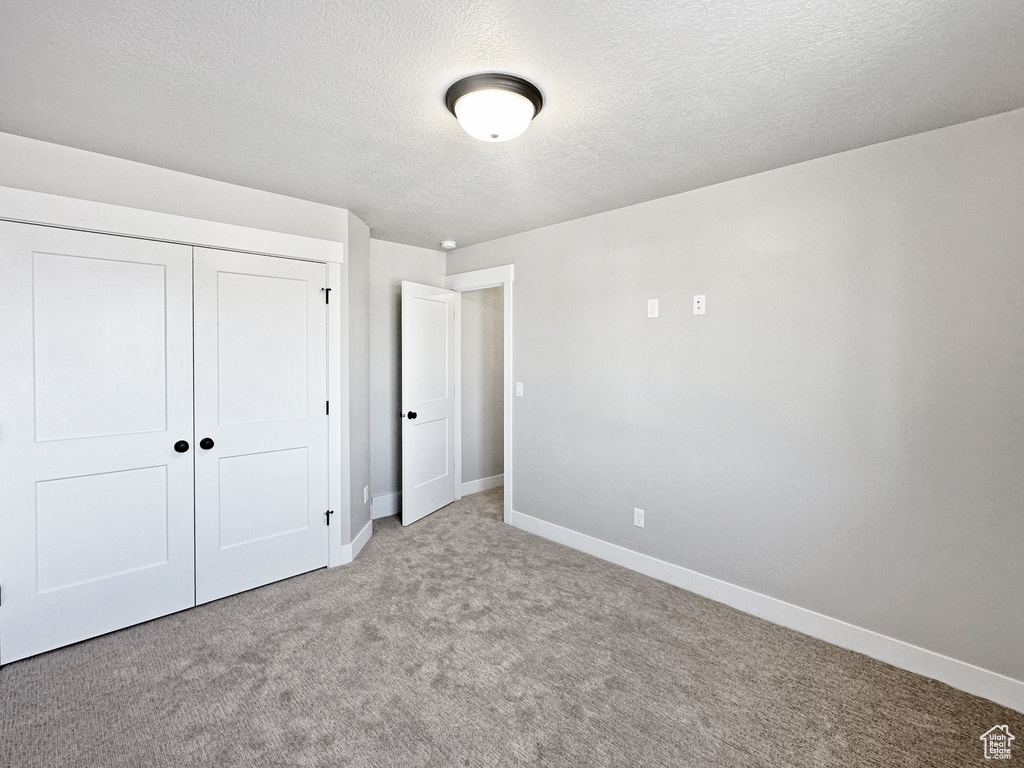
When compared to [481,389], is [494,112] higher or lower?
higher

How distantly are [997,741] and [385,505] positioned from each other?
13.0 feet

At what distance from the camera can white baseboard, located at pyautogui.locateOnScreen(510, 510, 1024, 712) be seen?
6.65 feet

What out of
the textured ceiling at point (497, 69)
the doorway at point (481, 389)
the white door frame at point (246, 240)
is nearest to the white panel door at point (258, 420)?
the white door frame at point (246, 240)

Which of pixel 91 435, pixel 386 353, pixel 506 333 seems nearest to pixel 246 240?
pixel 91 435

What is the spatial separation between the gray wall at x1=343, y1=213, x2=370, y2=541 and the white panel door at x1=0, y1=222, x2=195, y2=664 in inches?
39.0

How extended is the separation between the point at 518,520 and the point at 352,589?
1.54 meters

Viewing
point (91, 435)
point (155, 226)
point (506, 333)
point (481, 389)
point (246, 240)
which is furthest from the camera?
point (481, 389)

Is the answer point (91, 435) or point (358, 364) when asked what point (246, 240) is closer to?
point (358, 364)

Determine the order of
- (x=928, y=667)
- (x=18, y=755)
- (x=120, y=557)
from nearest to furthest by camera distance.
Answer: (x=18, y=755) → (x=928, y=667) → (x=120, y=557)

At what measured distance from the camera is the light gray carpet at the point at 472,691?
1735 millimetres

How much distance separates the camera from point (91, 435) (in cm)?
241

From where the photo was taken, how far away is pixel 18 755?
66.9 inches

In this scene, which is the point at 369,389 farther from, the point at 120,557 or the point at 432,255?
the point at 120,557

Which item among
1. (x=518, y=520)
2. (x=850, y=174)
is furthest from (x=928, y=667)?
(x=518, y=520)
